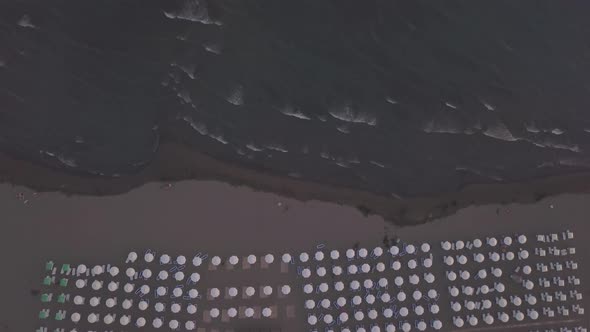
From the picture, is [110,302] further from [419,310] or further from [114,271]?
[419,310]

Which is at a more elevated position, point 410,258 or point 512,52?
point 512,52

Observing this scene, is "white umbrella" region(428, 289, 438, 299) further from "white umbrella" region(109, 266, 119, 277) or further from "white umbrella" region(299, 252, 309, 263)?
"white umbrella" region(109, 266, 119, 277)

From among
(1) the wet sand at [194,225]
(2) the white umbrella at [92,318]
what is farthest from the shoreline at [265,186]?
(2) the white umbrella at [92,318]

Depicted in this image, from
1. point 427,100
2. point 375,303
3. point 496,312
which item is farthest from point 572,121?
point 375,303

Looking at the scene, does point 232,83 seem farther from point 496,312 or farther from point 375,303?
point 496,312

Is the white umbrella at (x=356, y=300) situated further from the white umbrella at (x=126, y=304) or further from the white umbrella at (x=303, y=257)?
the white umbrella at (x=126, y=304)

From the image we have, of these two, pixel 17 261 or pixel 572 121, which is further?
pixel 572 121

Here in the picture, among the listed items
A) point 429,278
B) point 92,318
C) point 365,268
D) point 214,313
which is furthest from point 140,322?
point 429,278
